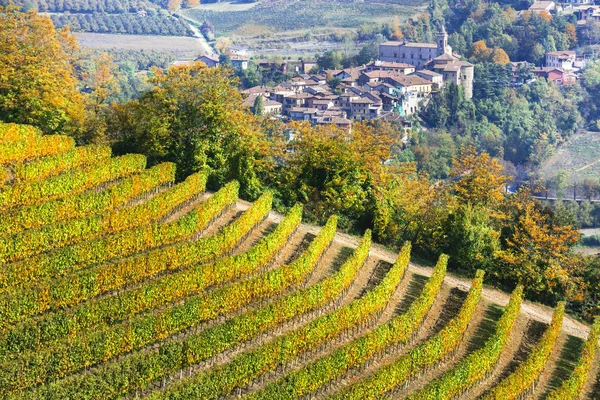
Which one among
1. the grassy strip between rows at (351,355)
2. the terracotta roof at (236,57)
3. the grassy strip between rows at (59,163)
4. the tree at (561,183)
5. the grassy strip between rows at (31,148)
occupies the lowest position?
the tree at (561,183)

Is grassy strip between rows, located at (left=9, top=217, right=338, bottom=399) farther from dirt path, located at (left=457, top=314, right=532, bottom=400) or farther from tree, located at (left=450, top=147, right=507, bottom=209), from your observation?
tree, located at (left=450, top=147, right=507, bottom=209)

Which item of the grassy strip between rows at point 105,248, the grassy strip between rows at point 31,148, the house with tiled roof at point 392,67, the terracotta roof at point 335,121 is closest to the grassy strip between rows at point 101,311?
the grassy strip between rows at point 105,248

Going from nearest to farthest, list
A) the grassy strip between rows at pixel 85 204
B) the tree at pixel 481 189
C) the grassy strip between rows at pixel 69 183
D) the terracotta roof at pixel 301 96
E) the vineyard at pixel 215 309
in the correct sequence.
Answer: the vineyard at pixel 215 309 → the grassy strip between rows at pixel 85 204 → the grassy strip between rows at pixel 69 183 → the tree at pixel 481 189 → the terracotta roof at pixel 301 96

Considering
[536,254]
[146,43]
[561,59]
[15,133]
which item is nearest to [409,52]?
[561,59]

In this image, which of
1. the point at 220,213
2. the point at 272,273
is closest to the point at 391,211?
the point at 220,213

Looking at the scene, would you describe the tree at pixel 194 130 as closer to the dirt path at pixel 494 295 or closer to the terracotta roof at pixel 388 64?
the dirt path at pixel 494 295

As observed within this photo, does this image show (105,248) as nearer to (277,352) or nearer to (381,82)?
(277,352)

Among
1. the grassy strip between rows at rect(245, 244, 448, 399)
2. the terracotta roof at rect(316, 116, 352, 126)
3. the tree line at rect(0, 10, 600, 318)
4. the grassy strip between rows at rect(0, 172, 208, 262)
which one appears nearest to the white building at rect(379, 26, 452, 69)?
the terracotta roof at rect(316, 116, 352, 126)
